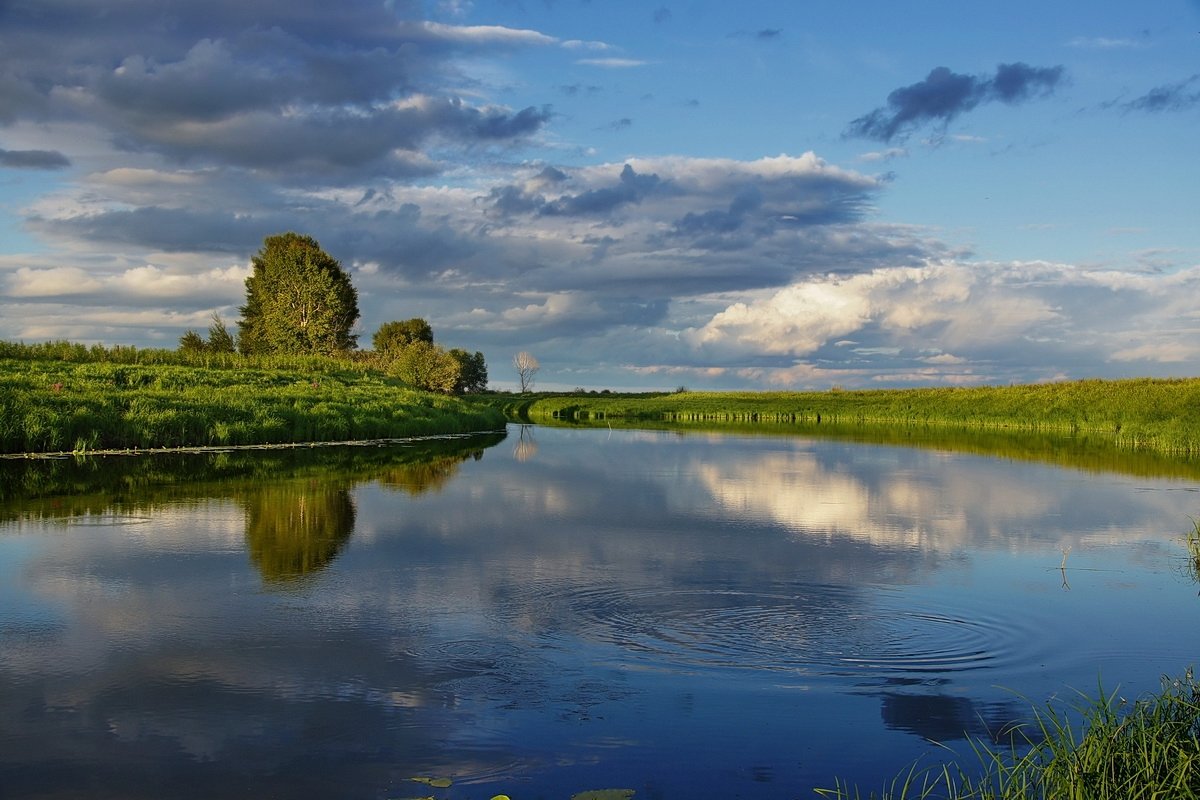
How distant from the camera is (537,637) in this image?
8.29 metres

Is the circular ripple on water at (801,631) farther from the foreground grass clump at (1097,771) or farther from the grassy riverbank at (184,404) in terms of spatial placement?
the grassy riverbank at (184,404)

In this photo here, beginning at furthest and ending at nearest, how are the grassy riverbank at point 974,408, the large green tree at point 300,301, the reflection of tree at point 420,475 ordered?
the large green tree at point 300,301
the grassy riverbank at point 974,408
the reflection of tree at point 420,475

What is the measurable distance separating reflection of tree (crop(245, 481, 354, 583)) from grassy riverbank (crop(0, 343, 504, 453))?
9.01m

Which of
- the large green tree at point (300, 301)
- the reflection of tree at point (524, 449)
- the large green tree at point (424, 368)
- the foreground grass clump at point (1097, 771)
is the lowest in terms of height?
the foreground grass clump at point (1097, 771)

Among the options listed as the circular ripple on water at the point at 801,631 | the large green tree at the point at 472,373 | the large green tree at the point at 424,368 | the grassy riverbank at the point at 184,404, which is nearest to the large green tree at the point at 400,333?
the large green tree at the point at 472,373

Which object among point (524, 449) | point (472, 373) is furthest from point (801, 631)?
point (472, 373)

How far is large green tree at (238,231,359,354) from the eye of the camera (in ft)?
213

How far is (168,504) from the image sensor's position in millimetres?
16016

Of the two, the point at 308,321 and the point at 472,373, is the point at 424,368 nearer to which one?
the point at 308,321

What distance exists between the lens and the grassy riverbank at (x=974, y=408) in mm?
44812

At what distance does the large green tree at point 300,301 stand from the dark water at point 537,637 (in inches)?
1899

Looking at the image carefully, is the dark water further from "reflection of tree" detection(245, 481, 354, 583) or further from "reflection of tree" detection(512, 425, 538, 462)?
"reflection of tree" detection(512, 425, 538, 462)

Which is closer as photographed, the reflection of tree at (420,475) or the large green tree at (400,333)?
the reflection of tree at (420,475)

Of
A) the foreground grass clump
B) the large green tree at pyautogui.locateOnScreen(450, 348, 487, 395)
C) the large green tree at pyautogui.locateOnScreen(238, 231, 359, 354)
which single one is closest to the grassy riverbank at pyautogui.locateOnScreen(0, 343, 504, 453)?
the large green tree at pyautogui.locateOnScreen(238, 231, 359, 354)
